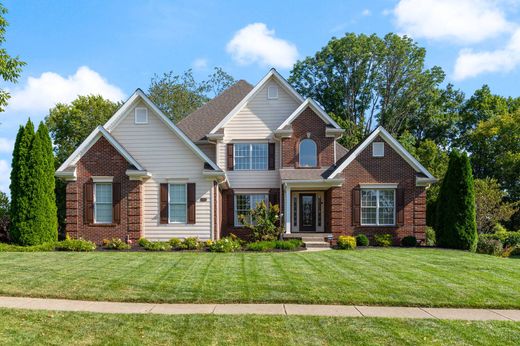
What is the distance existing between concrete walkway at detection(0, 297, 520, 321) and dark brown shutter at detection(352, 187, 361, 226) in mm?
11675

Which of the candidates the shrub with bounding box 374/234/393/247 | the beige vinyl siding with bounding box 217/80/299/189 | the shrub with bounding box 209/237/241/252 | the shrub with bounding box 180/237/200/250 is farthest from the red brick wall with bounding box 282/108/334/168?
the shrub with bounding box 180/237/200/250

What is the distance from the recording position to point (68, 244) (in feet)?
51.2

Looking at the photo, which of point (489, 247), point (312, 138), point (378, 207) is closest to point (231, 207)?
point (312, 138)

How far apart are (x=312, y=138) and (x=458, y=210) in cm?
752

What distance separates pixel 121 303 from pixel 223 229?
505 inches

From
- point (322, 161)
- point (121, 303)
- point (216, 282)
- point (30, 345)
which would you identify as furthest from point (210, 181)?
point (30, 345)

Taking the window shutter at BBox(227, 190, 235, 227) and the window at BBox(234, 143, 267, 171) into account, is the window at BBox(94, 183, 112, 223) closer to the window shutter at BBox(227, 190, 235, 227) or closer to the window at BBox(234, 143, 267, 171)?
the window shutter at BBox(227, 190, 235, 227)

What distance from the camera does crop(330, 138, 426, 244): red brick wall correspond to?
1919cm

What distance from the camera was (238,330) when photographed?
607 centimetres

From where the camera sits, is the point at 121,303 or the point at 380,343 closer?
the point at 380,343

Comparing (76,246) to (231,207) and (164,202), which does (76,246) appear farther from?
(231,207)

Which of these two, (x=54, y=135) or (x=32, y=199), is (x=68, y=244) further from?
(x=54, y=135)

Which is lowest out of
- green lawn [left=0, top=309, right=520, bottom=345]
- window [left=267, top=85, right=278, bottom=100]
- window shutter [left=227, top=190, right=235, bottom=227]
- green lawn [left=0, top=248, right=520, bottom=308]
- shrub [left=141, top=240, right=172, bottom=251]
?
shrub [left=141, top=240, right=172, bottom=251]

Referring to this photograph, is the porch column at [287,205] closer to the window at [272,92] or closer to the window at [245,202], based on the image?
the window at [245,202]
